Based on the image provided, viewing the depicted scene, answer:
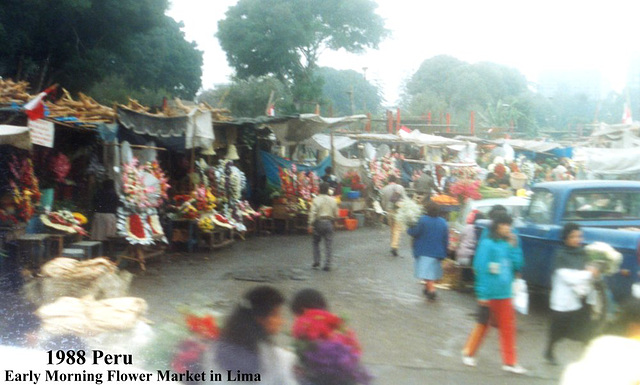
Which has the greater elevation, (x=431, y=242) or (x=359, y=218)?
(x=431, y=242)

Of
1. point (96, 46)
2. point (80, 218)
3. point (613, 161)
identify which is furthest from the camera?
point (96, 46)

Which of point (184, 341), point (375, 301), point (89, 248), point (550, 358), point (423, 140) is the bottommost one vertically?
point (375, 301)

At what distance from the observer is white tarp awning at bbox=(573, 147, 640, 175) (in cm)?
1861

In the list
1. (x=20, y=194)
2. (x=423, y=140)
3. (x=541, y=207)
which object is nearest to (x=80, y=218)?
(x=20, y=194)

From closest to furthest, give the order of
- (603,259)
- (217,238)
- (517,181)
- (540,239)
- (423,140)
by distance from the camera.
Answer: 1. (603,259)
2. (540,239)
3. (217,238)
4. (517,181)
5. (423,140)

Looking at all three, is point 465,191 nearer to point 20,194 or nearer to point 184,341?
point 20,194

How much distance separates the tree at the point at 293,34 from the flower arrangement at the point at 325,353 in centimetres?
1494

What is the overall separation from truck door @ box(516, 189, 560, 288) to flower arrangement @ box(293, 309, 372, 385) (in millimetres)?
4477

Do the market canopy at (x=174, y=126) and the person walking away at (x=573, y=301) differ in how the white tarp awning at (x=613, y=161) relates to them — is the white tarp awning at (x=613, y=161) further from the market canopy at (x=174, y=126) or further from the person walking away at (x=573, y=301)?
the person walking away at (x=573, y=301)

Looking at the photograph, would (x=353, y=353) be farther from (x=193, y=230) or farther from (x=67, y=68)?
(x=67, y=68)

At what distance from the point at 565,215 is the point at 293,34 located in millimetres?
12124

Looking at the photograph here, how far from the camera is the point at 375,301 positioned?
9234 mm

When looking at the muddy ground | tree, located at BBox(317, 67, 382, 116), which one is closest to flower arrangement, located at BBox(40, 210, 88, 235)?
the muddy ground

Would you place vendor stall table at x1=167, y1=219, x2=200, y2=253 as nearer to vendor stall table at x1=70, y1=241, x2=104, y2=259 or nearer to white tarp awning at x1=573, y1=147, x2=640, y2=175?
vendor stall table at x1=70, y1=241, x2=104, y2=259
